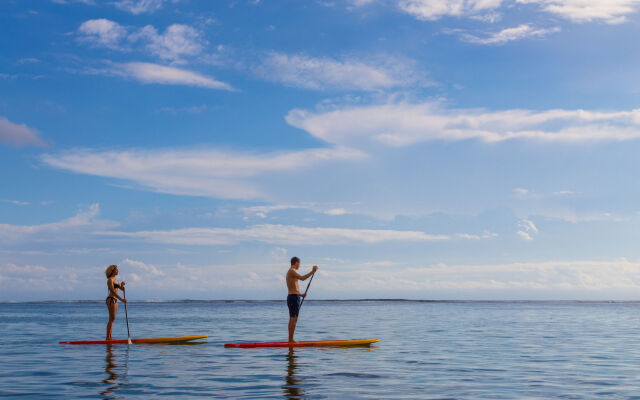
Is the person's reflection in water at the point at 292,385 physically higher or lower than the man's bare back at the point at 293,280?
lower

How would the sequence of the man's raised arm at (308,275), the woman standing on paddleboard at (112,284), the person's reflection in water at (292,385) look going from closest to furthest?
the person's reflection in water at (292,385) < the man's raised arm at (308,275) < the woman standing on paddleboard at (112,284)

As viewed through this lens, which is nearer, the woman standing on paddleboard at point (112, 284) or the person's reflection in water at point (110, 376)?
the person's reflection in water at point (110, 376)

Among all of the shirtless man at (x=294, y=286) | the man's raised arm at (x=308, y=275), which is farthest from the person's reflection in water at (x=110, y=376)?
the man's raised arm at (x=308, y=275)

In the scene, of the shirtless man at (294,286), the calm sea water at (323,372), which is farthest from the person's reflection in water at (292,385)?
the shirtless man at (294,286)

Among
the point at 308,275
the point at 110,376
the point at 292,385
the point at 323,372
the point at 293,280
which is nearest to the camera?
the point at 292,385

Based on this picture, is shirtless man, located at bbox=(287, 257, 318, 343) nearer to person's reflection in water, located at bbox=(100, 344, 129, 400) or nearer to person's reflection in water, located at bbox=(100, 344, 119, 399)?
person's reflection in water, located at bbox=(100, 344, 129, 400)

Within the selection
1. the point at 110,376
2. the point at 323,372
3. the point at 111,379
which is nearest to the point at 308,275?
the point at 323,372

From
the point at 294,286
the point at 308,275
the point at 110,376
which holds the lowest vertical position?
the point at 110,376

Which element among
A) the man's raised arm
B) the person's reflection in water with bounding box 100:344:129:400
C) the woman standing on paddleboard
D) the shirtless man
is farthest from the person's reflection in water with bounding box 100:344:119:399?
the man's raised arm

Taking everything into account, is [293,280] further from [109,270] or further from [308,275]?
[109,270]

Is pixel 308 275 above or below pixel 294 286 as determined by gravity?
above

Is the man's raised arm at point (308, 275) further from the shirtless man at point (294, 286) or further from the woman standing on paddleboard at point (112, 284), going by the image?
the woman standing on paddleboard at point (112, 284)

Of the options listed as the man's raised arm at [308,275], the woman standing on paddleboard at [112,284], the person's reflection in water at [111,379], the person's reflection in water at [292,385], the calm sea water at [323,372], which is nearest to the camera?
the person's reflection in water at [292,385]

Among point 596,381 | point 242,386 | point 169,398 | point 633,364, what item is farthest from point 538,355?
point 169,398
